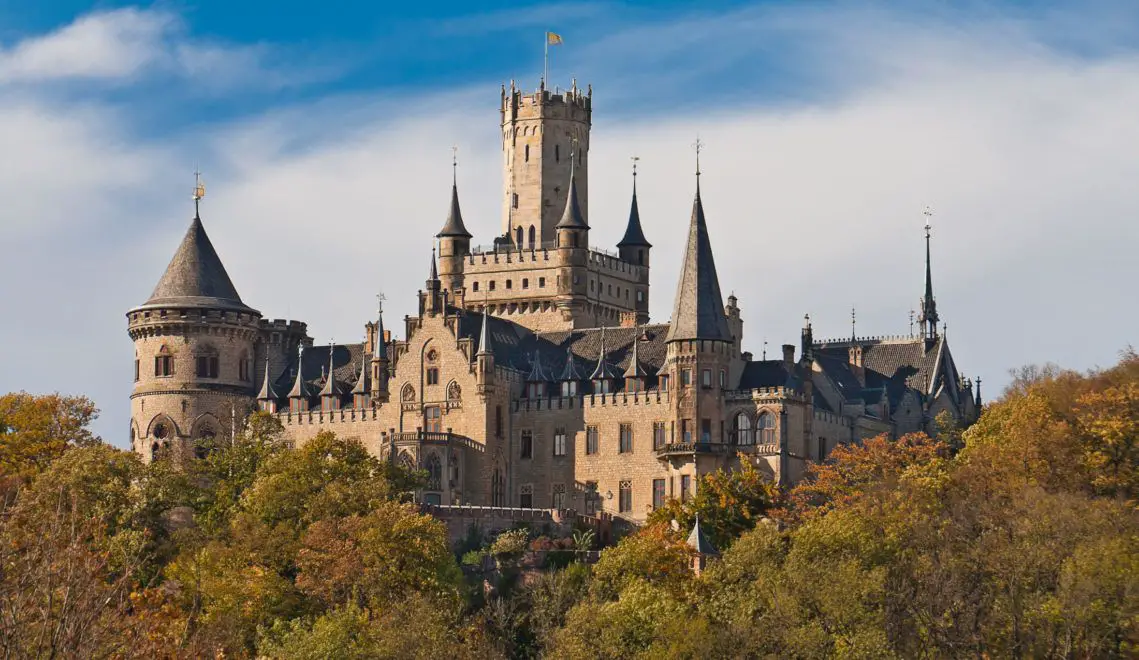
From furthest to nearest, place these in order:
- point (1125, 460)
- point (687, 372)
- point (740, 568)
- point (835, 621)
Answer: point (687, 372), point (1125, 460), point (740, 568), point (835, 621)

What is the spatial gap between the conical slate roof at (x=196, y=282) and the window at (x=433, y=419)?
1523 centimetres

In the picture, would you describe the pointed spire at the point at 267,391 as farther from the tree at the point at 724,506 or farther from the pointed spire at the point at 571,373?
the tree at the point at 724,506

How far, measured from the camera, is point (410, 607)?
104688 mm

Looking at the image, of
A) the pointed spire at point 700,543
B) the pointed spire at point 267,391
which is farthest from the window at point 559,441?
the pointed spire at point 700,543

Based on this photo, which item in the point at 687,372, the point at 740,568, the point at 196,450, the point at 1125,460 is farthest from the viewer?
the point at 196,450

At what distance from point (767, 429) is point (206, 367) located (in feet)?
106

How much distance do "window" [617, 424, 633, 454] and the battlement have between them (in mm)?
1227

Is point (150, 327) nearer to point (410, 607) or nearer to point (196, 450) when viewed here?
point (196, 450)

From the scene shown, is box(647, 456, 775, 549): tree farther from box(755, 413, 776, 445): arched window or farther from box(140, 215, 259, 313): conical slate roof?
box(140, 215, 259, 313): conical slate roof

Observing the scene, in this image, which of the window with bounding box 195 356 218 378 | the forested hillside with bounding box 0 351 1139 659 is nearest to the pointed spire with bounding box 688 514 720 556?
the forested hillside with bounding box 0 351 1139 659

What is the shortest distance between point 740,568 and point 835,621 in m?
8.06

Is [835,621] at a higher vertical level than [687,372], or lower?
lower

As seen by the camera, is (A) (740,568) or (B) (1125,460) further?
(B) (1125,460)

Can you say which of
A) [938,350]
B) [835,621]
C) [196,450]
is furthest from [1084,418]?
[196,450]
